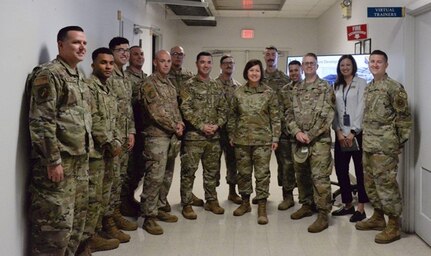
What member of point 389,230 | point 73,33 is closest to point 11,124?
point 73,33

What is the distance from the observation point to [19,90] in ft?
6.79

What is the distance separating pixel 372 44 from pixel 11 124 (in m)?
4.05

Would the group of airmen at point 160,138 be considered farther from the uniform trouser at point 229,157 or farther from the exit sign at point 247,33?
the exit sign at point 247,33

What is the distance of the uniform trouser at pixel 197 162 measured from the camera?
3648 millimetres

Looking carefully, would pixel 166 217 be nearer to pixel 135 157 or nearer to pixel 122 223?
pixel 122 223

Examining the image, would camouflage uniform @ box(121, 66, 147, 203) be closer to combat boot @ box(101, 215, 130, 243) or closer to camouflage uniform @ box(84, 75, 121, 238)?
combat boot @ box(101, 215, 130, 243)

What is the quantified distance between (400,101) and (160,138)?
203 cm

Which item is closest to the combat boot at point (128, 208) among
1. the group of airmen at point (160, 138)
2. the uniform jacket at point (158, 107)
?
the group of airmen at point (160, 138)

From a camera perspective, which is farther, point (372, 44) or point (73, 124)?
point (372, 44)

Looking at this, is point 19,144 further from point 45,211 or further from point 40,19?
point 40,19

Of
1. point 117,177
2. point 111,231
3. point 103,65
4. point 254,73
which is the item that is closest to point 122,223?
point 111,231

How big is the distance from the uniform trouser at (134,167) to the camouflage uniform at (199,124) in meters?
0.47

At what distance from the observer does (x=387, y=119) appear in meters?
3.12

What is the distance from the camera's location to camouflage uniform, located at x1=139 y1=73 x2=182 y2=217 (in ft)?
10.9
